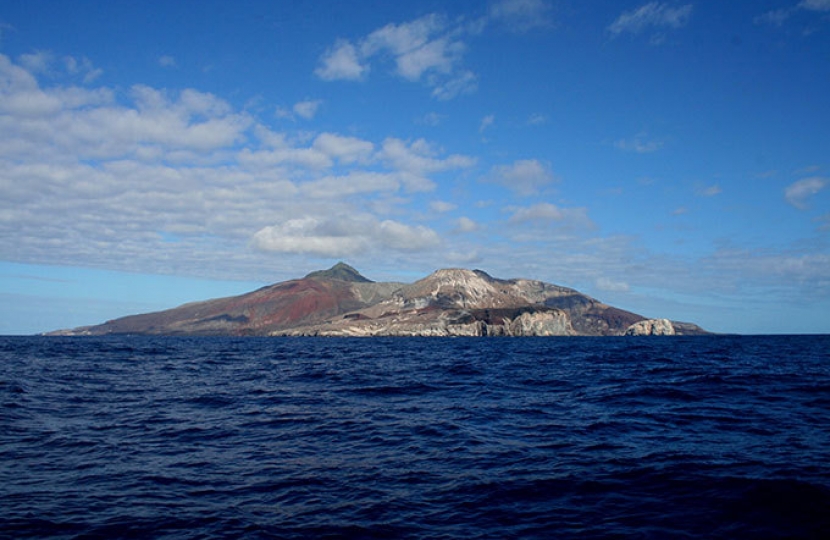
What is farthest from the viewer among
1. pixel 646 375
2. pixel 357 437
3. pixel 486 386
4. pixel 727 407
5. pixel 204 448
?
pixel 646 375

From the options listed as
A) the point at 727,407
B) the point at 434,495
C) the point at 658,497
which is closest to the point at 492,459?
the point at 434,495

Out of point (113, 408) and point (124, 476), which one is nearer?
point (124, 476)

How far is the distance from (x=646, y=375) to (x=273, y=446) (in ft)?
113

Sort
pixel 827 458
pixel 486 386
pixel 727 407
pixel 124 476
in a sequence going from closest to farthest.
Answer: pixel 124 476, pixel 827 458, pixel 727 407, pixel 486 386

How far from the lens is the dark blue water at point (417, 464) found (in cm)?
1188

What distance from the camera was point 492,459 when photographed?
17156 mm

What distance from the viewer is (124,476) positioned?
15227 millimetres

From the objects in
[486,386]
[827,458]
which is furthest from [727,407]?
[486,386]

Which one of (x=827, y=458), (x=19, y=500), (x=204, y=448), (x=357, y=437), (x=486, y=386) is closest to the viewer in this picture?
(x=19, y=500)

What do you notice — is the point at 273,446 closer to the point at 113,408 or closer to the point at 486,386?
the point at 113,408

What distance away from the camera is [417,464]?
54.7 feet

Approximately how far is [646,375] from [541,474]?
104ft

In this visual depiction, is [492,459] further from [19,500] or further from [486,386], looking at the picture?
[486,386]

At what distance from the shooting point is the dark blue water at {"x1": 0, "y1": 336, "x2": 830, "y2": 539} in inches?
468
